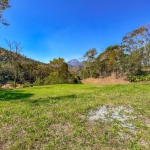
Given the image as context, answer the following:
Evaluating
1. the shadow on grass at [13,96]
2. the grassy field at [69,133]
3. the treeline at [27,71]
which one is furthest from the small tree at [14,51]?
the grassy field at [69,133]

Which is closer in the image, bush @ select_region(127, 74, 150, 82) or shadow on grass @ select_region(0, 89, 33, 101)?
shadow on grass @ select_region(0, 89, 33, 101)

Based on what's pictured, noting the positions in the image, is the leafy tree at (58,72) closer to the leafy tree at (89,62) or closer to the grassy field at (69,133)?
the leafy tree at (89,62)

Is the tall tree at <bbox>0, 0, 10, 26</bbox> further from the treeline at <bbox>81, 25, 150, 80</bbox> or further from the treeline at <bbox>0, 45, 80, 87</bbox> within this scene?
the treeline at <bbox>81, 25, 150, 80</bbox>

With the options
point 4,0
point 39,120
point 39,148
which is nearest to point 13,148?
point 39,148

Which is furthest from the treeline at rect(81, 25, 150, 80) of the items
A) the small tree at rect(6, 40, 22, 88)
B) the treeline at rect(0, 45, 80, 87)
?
the small tree at rect(6, 40, 22, 88)

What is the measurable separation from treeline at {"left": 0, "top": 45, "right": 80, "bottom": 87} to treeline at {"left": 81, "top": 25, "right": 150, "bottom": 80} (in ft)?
18.2

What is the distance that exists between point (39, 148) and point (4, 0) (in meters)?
7.63

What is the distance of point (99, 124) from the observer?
2.83 metres

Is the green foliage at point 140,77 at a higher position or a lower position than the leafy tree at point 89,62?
lower

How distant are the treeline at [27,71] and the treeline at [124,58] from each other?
5.55 meters

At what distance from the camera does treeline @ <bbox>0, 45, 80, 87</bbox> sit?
56.8 ft

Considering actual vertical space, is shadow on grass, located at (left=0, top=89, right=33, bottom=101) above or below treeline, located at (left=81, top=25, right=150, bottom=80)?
below

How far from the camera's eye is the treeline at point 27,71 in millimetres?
17325

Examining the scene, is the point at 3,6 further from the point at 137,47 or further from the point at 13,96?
the point at 137,47
